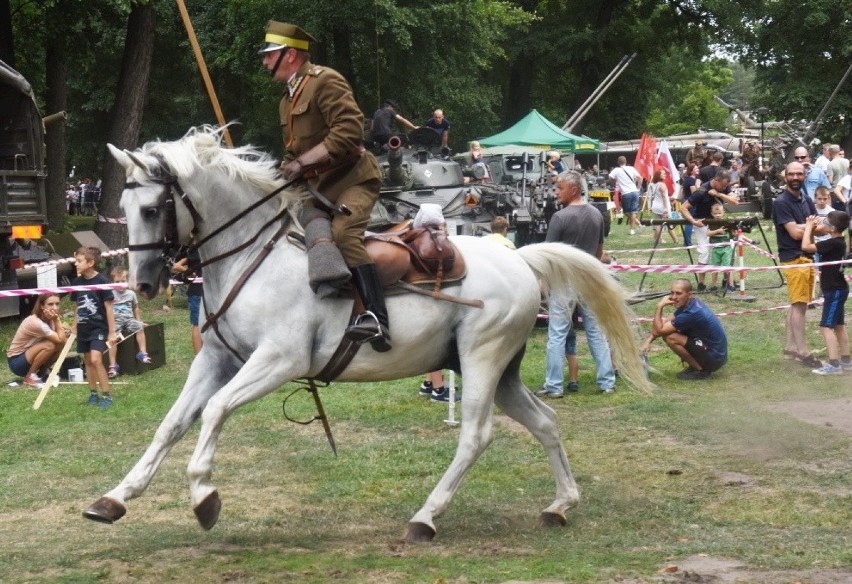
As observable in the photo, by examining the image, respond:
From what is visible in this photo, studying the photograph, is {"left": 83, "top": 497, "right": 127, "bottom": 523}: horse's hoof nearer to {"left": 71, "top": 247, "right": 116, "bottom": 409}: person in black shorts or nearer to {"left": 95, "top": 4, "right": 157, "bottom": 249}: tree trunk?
{"left": 71, "top": 247, "right": 116, "bottom": 409}: person in black shorts

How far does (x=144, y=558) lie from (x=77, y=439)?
4.71m

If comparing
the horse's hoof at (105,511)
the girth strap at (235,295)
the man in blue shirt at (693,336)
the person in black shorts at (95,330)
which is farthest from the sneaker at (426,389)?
the horse's hoof at (105,511)

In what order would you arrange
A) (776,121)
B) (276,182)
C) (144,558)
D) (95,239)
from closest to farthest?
(144,558), (276,182), (95,239), (776,121)

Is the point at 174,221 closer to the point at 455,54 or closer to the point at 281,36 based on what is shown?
the point at 281,36

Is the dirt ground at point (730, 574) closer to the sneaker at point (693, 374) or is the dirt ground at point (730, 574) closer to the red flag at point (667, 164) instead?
the sneaker at point (693, 374)

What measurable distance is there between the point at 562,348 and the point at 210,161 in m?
5.87

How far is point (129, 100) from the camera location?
86.0ft

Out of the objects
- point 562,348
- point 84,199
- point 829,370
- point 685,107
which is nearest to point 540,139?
point 829,370

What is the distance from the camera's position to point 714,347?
13773 millimetres

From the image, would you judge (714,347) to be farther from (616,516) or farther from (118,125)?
(118,125)

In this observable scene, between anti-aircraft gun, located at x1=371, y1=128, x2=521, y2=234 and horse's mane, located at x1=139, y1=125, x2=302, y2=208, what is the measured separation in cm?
1012

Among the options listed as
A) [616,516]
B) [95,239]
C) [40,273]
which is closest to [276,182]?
[616,516]

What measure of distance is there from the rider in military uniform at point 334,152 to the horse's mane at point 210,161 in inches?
6.3

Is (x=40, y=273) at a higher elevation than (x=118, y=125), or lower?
lower
